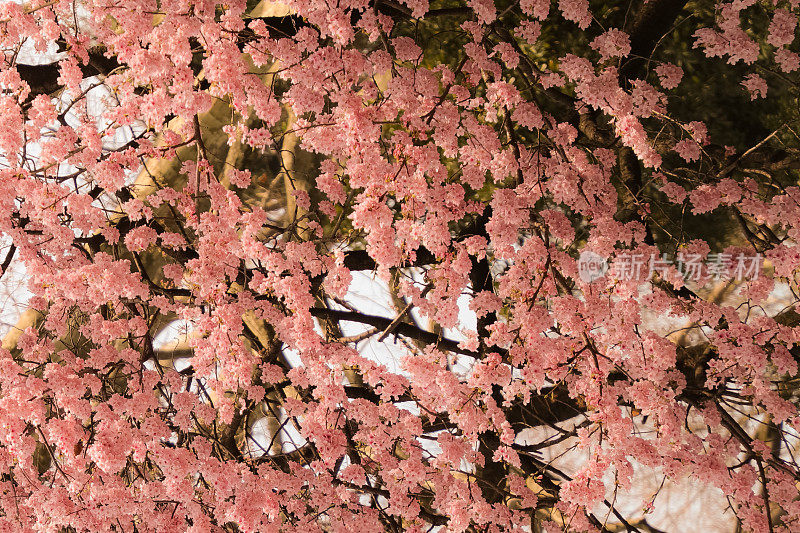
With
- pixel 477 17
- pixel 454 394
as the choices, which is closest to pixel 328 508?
pixel 454 394

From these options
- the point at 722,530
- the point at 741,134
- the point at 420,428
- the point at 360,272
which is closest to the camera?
the point at 420,428

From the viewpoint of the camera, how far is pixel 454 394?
12.4 ft

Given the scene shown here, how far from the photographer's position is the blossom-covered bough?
11.4ft

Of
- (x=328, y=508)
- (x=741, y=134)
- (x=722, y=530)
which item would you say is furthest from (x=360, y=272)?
(x=722, y=530)

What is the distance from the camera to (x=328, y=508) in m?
4.73

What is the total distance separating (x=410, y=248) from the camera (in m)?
3.56

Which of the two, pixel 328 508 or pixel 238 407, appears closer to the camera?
pixel 328 508

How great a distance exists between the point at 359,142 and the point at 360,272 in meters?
2.43

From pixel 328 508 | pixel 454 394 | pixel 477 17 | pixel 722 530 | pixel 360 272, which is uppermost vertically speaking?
pixel 477 17

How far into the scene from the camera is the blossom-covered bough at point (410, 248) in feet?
11.4

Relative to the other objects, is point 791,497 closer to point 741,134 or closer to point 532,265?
point 532,265

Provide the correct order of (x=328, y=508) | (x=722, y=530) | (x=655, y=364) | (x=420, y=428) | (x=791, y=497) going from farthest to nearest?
(x=722, y=530)
(x=328, y=508)
(x=420, y=428)
(x=791, y=497)
(x=655, y=364)

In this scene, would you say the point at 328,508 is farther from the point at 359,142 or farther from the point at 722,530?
the point at 722,530

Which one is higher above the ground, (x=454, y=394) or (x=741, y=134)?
(x=741, y=134)
